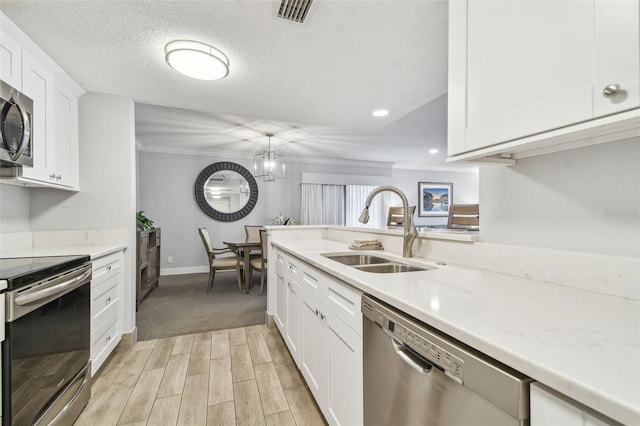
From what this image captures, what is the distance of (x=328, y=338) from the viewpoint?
143cm

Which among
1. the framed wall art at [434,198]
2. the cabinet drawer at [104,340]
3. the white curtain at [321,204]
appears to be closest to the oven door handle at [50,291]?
the cabinet drawer at [104,340]

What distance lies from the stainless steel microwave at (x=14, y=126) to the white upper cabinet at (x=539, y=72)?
2280 mm

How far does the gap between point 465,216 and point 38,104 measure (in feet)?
12.8

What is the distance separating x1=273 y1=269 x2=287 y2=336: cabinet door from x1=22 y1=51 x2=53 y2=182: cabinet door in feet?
6.12

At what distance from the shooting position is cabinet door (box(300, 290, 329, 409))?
1.49 metres

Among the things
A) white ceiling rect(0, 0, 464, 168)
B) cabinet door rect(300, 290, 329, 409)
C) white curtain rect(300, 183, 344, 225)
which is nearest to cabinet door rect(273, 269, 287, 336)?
cabinet door rect(300, 290, 329, 409)

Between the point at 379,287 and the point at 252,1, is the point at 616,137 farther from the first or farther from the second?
the point at 252,1

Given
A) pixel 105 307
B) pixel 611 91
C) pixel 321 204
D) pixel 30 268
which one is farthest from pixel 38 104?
pixel 321 204

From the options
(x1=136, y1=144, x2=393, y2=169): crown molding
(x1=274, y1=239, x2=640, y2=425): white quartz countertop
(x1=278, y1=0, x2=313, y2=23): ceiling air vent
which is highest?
(x1=136, y1=144, x2=393, y2=169): crown molding

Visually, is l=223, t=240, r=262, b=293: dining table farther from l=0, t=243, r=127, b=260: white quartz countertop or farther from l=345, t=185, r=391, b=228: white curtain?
l=345, t=185, r=391, b=228: white curtain

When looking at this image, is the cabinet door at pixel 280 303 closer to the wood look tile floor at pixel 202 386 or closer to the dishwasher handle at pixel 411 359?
the wood look tile floor at pixel 202 386

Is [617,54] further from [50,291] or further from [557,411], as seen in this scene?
[50,291]

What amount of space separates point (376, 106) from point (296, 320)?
6.96 ft

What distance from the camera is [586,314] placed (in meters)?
0.73
